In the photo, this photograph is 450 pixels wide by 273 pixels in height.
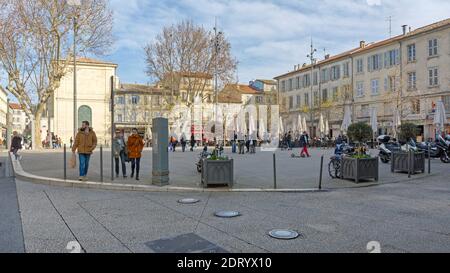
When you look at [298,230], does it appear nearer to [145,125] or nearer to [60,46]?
[60,46]

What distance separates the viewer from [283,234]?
15.7 ft

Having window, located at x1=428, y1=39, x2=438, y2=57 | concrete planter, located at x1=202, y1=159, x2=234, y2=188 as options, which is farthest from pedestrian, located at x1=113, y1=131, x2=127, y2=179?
window, located at x1=428, y1=39, x2=438, y2=57

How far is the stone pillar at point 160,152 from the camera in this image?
29.9 feet

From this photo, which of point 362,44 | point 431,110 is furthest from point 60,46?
point 362,44

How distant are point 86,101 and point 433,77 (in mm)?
45475

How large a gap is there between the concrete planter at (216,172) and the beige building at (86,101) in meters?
43.1

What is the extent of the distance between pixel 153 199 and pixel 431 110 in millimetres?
37669

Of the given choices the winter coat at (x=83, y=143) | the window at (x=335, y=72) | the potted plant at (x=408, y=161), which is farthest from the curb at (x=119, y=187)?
the window at (x=335, y=72)

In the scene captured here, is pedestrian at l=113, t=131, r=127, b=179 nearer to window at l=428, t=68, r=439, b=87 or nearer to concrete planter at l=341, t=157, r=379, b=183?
concrete planter at l=341, t=157, r=379, b=183

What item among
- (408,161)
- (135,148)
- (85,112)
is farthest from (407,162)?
(85,112)

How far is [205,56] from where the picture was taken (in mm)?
37562

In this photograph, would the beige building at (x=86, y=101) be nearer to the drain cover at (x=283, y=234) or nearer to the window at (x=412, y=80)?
the window at (x=412, y=80)

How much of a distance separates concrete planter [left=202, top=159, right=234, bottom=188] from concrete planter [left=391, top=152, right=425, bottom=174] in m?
6.68

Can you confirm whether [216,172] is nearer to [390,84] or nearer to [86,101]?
[390,84]
